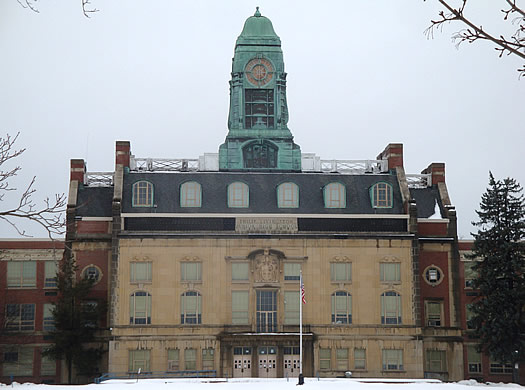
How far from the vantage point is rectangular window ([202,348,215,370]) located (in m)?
63.0

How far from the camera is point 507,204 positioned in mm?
62031

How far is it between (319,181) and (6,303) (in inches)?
1082

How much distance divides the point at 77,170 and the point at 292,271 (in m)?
20.5

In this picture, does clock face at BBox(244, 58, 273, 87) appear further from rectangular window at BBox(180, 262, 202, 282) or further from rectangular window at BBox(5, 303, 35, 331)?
rectangular window at BBox(5, 303, 35, 331)

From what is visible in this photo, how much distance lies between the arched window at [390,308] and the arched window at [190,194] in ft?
54.9

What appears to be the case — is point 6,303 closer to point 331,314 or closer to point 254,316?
point 254,316

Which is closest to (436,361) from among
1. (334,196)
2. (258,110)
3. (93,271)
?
(334,196)

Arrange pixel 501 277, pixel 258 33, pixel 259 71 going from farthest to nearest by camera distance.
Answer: pixel 258 33, pixel 259 71, pixel 501 277

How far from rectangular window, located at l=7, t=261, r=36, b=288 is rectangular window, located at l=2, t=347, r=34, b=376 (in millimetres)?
5277

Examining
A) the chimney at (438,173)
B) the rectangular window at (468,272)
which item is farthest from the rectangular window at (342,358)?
the chimney at (438,173)

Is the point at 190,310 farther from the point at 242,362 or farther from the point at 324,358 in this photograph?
the point at 324,358

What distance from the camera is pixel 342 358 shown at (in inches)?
2518

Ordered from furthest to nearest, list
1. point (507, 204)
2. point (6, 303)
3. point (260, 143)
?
point (260, 143) → point (6, 303) → point (507, 204)

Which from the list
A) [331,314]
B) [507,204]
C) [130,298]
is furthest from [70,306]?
[507,204]
